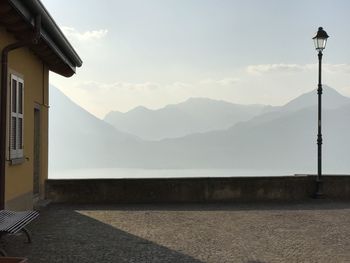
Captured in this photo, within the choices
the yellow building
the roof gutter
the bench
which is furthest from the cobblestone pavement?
the roof gutter

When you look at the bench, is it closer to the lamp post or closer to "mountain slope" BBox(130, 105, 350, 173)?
the lamp post

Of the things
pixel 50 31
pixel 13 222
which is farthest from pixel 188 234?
pixel 50 31

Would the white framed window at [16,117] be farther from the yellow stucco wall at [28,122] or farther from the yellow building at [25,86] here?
the yellow stucco wall at [28,122]

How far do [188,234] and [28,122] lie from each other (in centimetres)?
421

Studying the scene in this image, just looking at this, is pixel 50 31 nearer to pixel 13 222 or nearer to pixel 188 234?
pixel 13 222

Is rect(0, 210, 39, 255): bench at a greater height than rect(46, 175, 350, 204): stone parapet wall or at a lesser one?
greater

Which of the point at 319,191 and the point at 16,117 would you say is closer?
the point at 16,117

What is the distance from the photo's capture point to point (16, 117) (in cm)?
929

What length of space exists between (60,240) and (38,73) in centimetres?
508

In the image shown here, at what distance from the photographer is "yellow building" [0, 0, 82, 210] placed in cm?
791

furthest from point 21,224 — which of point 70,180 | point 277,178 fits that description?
point 277,178

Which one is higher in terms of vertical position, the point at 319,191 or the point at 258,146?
the point at 319,191

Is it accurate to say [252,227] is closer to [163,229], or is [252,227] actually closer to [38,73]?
[163,229]

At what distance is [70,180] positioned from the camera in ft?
44.2
